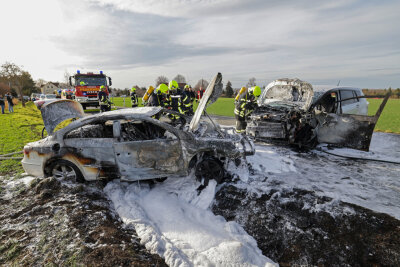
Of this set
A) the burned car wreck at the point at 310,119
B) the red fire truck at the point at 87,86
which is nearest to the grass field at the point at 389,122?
the burned car wreck at the point at 310,119

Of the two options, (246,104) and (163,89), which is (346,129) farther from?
(163,89)

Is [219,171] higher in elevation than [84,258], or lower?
higher

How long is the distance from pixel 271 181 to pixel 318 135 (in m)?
3.19

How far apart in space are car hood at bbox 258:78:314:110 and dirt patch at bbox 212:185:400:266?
3666 mm

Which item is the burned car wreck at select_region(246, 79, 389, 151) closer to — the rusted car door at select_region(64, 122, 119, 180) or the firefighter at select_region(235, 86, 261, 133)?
the firefighter at select_region(235, 86, 261, 133)

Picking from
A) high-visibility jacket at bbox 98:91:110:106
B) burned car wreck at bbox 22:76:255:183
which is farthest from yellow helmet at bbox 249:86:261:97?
high-visibility jacket at bbox 98:91:110:106

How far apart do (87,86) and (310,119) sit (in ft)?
49.7

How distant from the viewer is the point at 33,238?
2.73 metres

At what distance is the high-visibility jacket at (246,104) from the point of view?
748 centimetres

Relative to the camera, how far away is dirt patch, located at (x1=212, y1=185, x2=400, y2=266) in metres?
2.48

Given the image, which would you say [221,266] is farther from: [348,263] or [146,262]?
[348,263]

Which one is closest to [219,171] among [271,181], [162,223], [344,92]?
[271,181]

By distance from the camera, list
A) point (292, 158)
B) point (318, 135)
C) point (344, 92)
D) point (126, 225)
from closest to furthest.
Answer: point (126, 225) → point (292, 158) → point (318, 135) → point (344, 92)

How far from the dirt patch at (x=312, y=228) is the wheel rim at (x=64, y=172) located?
2848 mm
